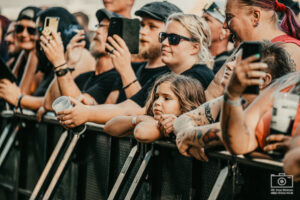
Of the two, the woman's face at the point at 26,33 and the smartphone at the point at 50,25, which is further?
the woman's face at the point at 26,33

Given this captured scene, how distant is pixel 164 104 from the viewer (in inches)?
168

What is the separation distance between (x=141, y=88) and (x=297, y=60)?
5.64ft

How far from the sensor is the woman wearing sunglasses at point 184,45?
5.06 metres

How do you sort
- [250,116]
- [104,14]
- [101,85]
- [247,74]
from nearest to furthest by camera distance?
[247,74], [250,116], [101,85], [104,14]

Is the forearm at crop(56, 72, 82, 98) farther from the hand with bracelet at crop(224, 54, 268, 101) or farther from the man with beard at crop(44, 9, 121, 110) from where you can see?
the hand with bracelet at crop(224, 54, 268, 101)

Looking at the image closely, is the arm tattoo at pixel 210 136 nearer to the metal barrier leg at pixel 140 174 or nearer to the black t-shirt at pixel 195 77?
the metal barrier leg at pixel 140 174

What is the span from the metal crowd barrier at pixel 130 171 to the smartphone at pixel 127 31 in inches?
38.0

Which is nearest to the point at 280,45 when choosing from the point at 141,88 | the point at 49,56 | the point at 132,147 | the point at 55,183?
the point at 132,147

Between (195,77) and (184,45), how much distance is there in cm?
40

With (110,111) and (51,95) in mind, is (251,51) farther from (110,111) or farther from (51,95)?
(51,95)

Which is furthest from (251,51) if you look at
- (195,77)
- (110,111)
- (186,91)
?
(110,111)

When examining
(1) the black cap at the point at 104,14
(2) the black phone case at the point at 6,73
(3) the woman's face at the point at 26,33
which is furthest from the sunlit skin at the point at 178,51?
(3) the woman's face at the point at 26,33

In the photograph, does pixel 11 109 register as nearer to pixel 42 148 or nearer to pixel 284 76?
pixel 42 148

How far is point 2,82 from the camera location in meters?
7.05
